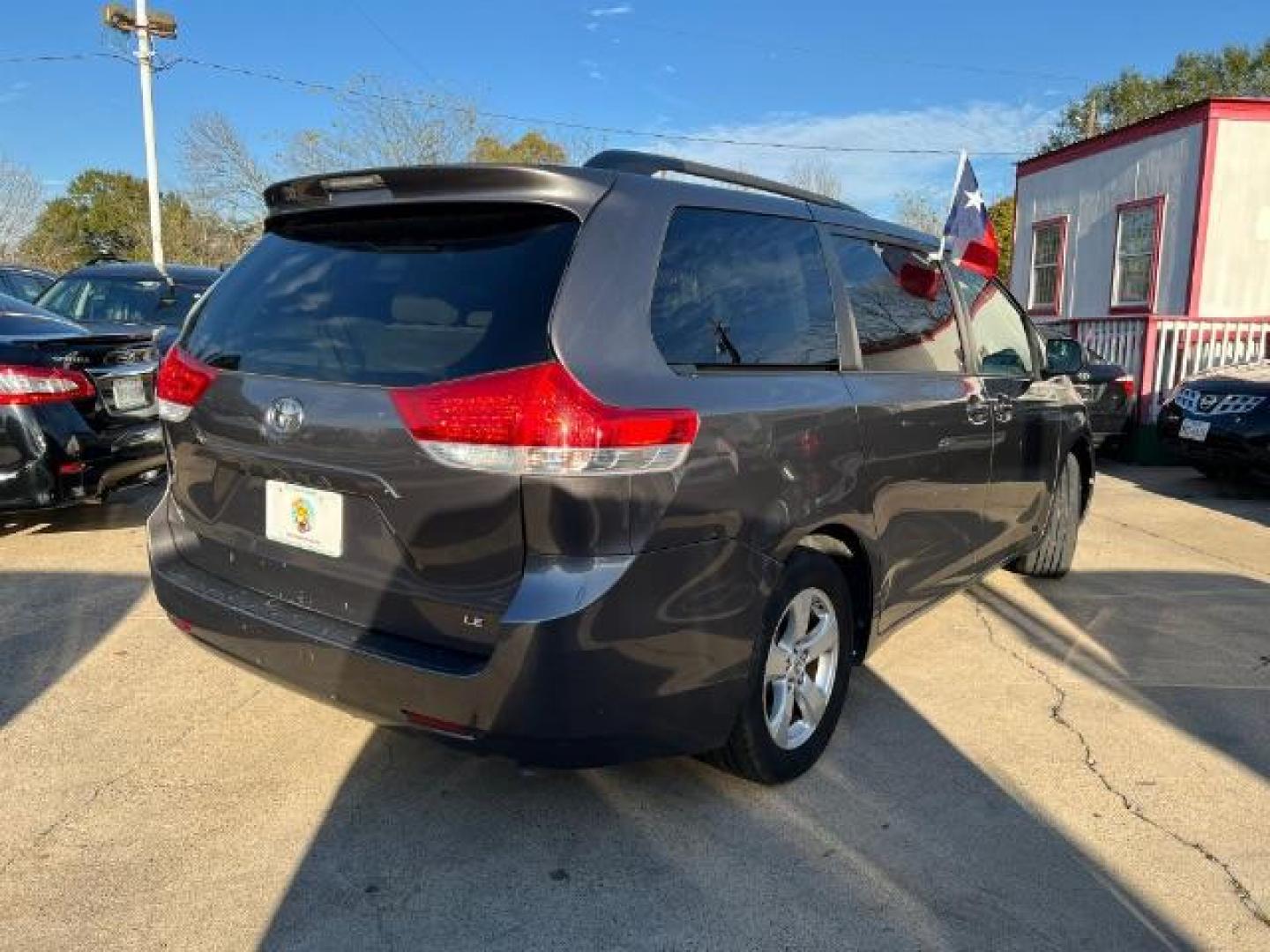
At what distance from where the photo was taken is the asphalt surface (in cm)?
238

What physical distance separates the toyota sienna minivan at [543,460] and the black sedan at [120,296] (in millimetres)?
5958

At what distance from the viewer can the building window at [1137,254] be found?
13469 millimetres

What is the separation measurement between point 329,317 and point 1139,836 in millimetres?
2762

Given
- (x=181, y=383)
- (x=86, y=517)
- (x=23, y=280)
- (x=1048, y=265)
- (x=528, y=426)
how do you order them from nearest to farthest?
(x=528, y=426)
(x=181, y=383)
(x=86, y=517)
(x=23, y=280)
(x=1048, y=265)

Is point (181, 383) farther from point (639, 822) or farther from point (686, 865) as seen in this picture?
point (686, 865)

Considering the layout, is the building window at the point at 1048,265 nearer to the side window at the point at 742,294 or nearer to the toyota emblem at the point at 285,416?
the side window at the point at 742,294

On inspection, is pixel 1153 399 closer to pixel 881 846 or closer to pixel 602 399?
pixel 881 846

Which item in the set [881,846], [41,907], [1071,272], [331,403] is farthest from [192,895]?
[1071,272]

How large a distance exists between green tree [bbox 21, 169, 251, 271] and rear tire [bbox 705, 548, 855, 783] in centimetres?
2881

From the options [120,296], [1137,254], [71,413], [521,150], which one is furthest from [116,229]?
[71,413]

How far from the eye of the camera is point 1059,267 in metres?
15.7

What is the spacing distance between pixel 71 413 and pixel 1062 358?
19.8 ft

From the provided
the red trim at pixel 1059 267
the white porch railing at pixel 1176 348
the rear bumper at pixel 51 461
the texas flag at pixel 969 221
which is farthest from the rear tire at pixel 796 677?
the red trim at pixel 1059 267

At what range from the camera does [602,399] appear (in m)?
2.27
